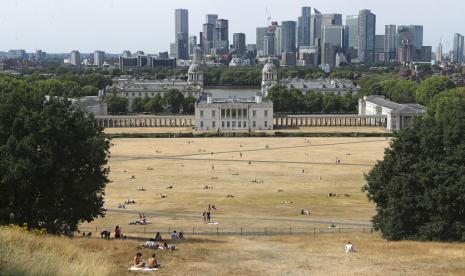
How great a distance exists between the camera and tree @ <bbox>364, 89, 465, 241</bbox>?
113 feet

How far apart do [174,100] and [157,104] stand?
3652mm

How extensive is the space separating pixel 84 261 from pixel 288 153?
222 ft

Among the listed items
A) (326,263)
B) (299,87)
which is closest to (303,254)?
(326,263)

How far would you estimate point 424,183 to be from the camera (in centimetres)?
3541

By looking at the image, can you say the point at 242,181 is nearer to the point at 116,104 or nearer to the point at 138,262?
the point at 138,262

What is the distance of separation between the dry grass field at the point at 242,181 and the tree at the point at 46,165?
986 centimetres

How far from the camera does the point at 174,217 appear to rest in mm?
47594

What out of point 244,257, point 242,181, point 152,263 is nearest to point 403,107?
point 242,181

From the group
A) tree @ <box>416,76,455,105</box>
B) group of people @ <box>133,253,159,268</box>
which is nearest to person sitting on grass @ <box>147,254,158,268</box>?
group of people @ <box>133,253,159,268</box>

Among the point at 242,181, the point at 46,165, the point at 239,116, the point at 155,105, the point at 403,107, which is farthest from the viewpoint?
the point at 155,105

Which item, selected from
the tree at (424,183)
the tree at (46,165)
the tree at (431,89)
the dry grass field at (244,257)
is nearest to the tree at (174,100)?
the tree at (431,89)

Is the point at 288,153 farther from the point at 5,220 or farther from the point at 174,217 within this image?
the point at 5,220

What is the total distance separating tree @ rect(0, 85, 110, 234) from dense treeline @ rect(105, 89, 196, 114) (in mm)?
106365

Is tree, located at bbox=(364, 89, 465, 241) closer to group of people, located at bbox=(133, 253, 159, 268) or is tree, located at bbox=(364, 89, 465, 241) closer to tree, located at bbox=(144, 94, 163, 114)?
group of people, located at bbox=(133, 253, 159, 268)
